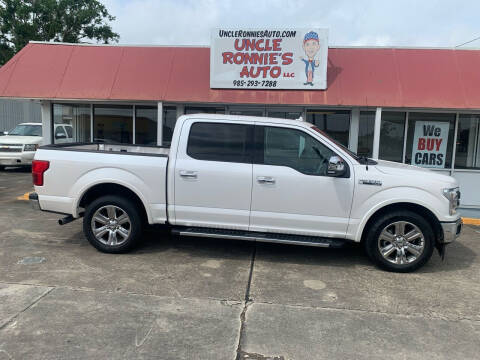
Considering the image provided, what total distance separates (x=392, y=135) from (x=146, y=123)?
648cm

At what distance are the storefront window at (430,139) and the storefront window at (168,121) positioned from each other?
603 cm

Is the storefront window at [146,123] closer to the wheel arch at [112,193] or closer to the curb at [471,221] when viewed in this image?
the wheel arch at [112,193]

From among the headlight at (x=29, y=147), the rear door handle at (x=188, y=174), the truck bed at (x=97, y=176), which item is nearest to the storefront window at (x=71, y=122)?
the headlight at (x=29, y=147)

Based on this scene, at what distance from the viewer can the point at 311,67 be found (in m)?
9.26

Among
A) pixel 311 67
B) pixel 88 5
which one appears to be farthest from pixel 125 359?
pixel 88 5

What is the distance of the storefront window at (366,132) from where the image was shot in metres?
9.80

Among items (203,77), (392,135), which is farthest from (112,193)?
(392,135)

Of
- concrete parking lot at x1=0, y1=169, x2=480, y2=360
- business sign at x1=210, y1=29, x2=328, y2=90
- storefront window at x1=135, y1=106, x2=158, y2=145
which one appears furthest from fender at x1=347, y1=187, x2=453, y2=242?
storefront window at x1=135, y1=106, x2=158, y2=145

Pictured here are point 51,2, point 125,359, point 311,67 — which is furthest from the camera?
point 51,2

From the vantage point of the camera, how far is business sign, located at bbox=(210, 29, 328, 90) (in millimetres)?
9242

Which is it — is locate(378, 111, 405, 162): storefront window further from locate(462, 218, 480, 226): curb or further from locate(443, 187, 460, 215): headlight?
locate(443, 187, 460, 215): headlight

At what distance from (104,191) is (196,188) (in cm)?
146

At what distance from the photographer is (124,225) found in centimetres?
568

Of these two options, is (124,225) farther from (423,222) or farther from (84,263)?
(423,222)
